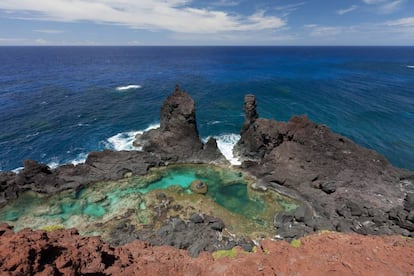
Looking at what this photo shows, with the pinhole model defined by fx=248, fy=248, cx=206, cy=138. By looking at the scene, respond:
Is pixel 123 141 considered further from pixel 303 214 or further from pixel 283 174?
pixel 303 214

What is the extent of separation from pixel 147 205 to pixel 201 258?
1807cm

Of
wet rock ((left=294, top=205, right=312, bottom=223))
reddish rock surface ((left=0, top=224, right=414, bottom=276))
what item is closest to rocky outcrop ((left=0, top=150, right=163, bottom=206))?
reddish rock surface ((left=0, top=224, right=414, bottom=276))

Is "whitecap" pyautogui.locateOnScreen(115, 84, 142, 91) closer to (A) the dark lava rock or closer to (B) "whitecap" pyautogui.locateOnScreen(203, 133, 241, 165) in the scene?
(B) "whitecap" pyautogui.locateOnScreen(203, 133, 241, 165)

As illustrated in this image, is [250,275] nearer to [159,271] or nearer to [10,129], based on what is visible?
[159,271]

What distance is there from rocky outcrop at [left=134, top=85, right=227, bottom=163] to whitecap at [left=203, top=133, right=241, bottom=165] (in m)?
2.72

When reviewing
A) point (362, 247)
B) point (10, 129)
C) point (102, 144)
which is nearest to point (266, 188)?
point (362, 247)

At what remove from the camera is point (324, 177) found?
42.8 m

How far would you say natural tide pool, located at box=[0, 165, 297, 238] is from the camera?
36000mm

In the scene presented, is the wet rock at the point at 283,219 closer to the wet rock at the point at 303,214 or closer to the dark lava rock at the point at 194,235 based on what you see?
the wet rock at the point at 303,214

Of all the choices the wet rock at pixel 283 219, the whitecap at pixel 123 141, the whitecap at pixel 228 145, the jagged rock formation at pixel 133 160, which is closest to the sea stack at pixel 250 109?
the whitecap at pixel 228 145

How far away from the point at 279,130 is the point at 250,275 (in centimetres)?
3543

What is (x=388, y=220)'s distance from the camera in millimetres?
34344

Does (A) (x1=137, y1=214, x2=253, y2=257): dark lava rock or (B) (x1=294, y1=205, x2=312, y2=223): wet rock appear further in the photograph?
(B) (x1=294, y1=205, x2=312, y2=223): wet rock

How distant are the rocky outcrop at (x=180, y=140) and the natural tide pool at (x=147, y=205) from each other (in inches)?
230
